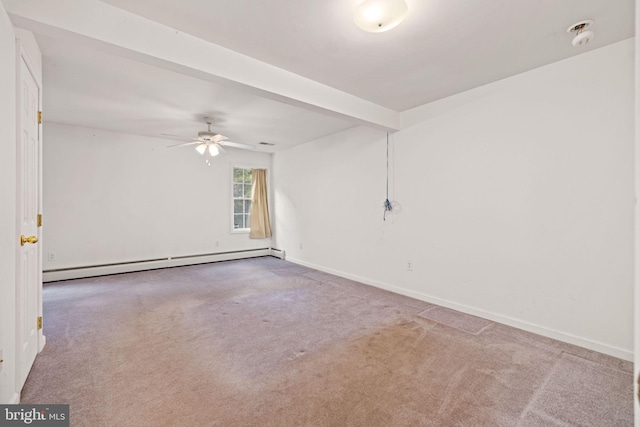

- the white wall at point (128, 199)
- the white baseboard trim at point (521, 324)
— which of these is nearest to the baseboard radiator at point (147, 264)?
the white wall at point (128, 199)

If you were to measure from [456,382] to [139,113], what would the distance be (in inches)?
185

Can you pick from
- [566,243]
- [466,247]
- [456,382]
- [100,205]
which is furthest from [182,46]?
[100,205]

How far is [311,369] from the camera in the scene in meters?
2.01

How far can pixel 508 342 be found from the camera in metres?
2.41

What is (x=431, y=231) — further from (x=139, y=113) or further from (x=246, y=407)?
(x=139, y=113)

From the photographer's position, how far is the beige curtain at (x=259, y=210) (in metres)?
6.42

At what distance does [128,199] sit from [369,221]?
432 cm

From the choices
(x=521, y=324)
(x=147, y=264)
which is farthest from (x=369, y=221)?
(x=147, y=264)

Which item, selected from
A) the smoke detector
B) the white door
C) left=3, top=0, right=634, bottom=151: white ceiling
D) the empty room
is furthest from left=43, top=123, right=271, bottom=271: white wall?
the smoke detector

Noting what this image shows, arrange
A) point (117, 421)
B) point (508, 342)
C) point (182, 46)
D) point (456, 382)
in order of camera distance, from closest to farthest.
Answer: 1. point (117, 421)
2. point (456, 382)
3. point (182, 46)
4. point (508, 342)

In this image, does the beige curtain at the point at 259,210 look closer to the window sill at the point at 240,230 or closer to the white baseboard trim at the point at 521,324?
the window sill at the point at 240,230

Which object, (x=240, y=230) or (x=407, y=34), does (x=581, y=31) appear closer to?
(x=407, y=34)

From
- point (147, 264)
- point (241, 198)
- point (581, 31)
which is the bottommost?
point (147, 264)

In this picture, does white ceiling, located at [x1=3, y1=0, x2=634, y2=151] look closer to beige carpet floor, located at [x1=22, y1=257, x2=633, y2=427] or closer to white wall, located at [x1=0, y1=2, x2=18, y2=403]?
white wall, located at [x1=0, y1=2, x2=18, y2=403]
